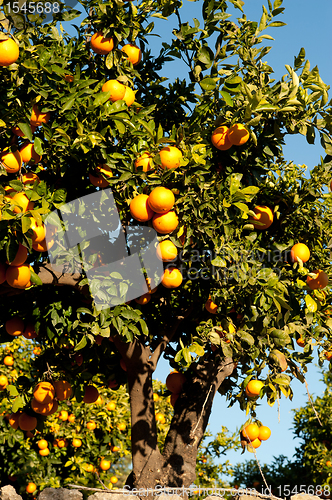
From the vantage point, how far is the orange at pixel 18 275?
8.88 feet

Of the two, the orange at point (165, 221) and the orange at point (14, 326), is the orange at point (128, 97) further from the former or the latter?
the orange at point (14, 326)

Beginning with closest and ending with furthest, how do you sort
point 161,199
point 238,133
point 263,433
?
point 161,199 < point 238,133 < point 263,433

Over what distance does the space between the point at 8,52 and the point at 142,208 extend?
116 cm

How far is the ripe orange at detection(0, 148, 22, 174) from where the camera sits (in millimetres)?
2732

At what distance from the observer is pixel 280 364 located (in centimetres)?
307

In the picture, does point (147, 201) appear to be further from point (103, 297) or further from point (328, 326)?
point (328, 326)

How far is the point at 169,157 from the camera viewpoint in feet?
9.05

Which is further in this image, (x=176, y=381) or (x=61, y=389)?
(x=176, y=381)

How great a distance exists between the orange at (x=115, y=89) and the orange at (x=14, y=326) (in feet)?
6.28

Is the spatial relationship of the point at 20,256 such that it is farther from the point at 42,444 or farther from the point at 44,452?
the point at 44,452

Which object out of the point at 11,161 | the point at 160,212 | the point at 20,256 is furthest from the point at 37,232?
the point at 160,212

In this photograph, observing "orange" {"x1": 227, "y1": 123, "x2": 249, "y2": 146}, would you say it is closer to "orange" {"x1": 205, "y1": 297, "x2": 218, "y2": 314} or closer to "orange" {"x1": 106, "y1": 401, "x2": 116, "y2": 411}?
"orange" {"x1": 205, "y1": 297, "x2": 218, "y2": 314}

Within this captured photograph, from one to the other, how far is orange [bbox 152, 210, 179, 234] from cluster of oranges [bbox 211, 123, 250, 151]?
2.08 ft

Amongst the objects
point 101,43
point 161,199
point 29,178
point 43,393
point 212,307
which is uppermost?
point 101,43
